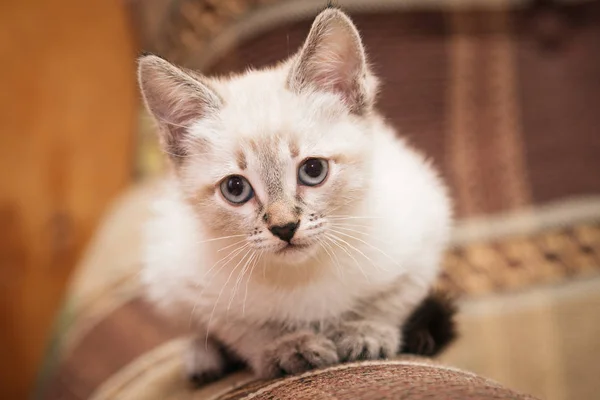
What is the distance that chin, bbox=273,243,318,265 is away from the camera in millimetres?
722

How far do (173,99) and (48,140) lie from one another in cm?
105

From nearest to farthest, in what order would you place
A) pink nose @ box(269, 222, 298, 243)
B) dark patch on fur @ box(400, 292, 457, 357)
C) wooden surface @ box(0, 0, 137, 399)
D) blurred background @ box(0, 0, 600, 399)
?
pink nose @ box(269, 222, 298, 243)
dark patch on fur @ box(400, 292, 457, 357)
blurred background @ box(0, 0, 600, 399)
wooden surface @ box(0, 0, 137, 399)

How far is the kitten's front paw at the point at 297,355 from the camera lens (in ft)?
2.38

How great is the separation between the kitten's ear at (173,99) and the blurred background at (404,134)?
0.33 m

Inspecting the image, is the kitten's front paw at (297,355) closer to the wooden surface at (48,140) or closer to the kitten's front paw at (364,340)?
the kitten's front paw at (364,340)

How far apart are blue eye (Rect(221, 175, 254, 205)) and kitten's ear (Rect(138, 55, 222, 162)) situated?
10 cm

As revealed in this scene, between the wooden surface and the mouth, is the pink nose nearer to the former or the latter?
the mouth

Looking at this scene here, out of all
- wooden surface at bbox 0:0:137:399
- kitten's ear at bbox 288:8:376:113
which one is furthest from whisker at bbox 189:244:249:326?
wooden surface at bbox 0:0:137:399

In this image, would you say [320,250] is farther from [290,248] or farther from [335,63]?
[335,63]

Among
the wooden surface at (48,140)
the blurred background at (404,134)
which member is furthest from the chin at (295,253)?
the wooden surface at (48,140)

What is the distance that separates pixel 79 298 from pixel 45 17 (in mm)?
832

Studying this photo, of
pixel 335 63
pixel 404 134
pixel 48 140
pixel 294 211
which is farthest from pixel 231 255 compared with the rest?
pixel 48 140

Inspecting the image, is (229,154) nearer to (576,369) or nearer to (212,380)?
(212,380)

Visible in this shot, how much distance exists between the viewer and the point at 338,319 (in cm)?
80
